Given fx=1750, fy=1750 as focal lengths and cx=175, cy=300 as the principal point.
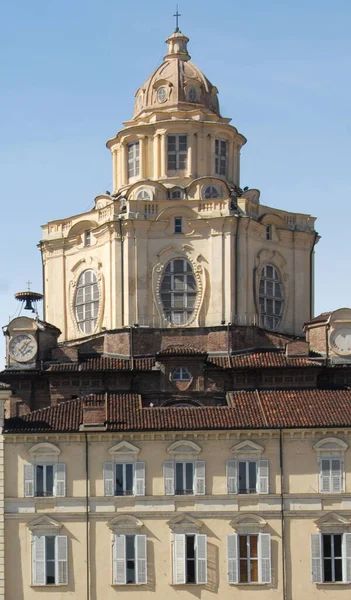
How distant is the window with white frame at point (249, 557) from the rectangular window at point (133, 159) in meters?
33.6

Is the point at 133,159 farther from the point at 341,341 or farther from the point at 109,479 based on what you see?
the point at 109,479

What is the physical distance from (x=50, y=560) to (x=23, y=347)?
18.6 m

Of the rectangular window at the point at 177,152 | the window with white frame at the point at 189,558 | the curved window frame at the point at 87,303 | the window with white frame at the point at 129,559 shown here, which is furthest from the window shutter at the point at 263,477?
the rectangular window at the point at 177,152

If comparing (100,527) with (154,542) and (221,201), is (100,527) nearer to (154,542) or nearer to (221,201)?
(154,542)

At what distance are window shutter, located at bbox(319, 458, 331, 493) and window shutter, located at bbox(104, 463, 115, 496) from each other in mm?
11301

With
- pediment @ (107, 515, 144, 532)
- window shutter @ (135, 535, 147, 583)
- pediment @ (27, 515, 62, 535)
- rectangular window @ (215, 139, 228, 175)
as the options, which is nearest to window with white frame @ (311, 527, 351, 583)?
window shutter @ (135, 535, 147, 583)

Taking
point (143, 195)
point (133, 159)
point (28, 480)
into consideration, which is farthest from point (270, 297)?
point (28, 480)

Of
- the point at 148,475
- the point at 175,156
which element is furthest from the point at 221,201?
the point at 148,475

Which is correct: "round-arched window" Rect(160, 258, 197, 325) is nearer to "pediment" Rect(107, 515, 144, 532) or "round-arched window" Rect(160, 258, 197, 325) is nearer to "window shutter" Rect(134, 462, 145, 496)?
"window shutter" Rect(134, 462, 145, 496)

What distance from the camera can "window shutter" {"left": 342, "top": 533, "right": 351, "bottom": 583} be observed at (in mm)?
93812

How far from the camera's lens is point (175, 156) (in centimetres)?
11838

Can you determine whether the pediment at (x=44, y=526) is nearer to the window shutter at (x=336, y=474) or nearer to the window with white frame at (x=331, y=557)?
the window with white frame at (x=331, y=557)

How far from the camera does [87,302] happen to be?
117m

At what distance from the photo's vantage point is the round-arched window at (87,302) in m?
116
